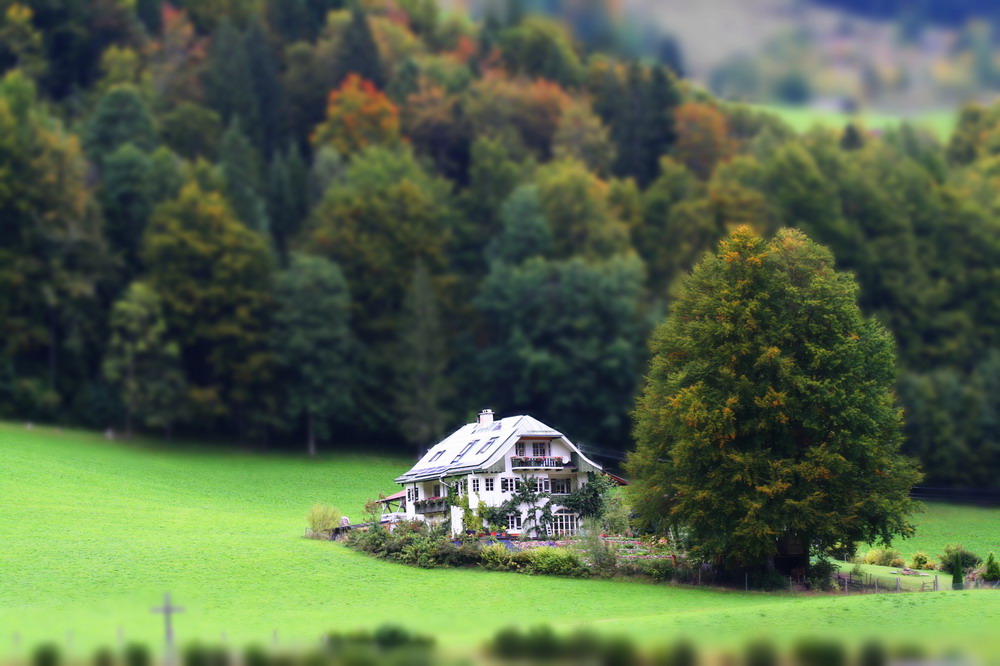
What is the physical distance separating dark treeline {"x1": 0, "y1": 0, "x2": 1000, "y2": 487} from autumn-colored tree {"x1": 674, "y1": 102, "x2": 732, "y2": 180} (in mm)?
378

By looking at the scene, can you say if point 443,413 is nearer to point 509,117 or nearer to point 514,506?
point 514,506

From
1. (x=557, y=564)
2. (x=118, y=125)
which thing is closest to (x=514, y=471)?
(x=557, y=564)

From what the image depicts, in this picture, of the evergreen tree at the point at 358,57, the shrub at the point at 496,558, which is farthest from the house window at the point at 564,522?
the evergreen tree at the point at 358,57

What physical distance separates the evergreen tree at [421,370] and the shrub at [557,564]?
3795 cm

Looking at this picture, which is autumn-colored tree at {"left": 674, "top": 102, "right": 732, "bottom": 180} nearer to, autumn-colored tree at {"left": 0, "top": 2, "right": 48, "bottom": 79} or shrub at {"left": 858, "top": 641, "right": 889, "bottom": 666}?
autumn-colored tree at {"left": 0, "top": 2, "right": 48, "bottom": 79}

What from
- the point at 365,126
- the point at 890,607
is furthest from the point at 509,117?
the point at 890,607

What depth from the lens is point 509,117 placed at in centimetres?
16088

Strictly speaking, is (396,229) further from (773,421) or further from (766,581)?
(766,581)

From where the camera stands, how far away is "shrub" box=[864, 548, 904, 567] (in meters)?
77.4

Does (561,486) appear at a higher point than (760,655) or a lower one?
higher

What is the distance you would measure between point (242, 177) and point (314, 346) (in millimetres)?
28622

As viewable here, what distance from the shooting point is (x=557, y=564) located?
67000mm

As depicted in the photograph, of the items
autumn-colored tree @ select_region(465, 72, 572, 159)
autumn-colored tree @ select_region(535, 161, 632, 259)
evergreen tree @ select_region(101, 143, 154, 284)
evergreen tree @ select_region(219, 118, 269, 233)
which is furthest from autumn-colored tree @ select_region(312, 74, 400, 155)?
evergreen tree @ select_region(101, 143, 154, 284)

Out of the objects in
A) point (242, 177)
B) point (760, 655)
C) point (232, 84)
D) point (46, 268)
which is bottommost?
point (760, 655)
